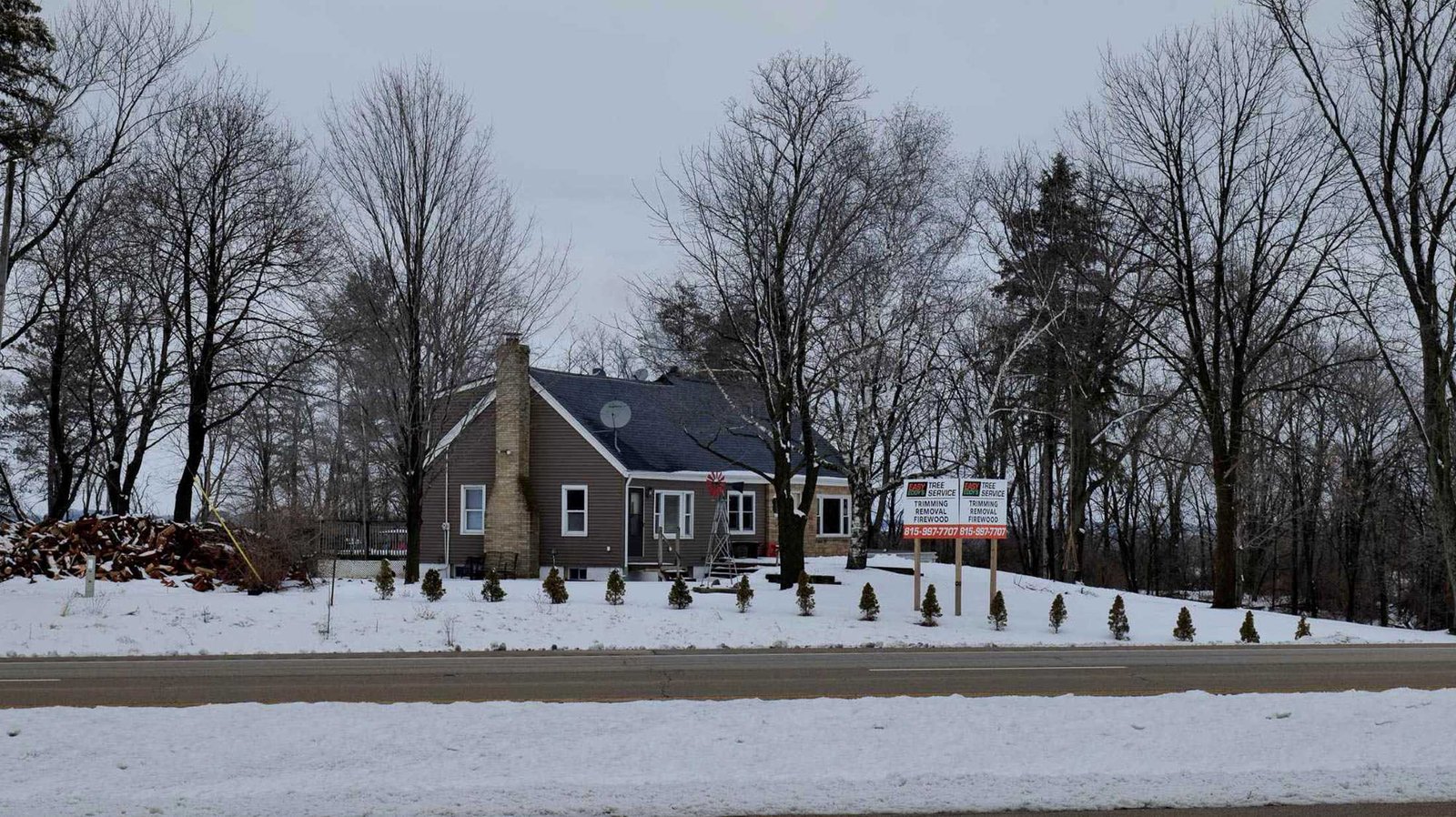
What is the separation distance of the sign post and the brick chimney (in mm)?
14473

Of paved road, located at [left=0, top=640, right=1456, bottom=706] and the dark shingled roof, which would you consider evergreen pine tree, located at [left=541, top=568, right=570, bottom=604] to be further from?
the dark shingled roof

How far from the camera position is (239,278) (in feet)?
107

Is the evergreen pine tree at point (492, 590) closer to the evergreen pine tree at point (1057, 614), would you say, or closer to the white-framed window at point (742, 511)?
the evergreen pine tree at point (1057, 614)

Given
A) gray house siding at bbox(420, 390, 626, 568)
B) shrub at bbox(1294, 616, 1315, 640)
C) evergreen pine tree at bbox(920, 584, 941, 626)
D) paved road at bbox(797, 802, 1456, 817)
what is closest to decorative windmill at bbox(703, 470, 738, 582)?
gray house siding at bbox(420, 390, 626, 568)

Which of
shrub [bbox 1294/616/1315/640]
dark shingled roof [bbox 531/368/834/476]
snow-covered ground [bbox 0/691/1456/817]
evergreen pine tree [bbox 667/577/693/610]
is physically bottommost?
shrub [bbox 1294/616/1315/640]

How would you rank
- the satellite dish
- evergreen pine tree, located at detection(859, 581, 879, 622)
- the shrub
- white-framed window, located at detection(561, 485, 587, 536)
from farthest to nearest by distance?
the satellite dish < white-framed window, located at detection(561, 485, 587, 536) < the shrub < evergreen pine tree, located at detection(859, 581, 879, 622)

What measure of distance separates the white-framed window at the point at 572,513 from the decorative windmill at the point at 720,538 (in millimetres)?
3966

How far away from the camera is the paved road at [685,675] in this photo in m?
13.8

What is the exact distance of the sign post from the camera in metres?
25.6

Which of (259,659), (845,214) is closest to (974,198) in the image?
(845,214)

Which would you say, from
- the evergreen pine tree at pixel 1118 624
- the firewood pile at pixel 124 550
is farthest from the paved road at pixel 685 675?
the firewood pile at pixel 124 550

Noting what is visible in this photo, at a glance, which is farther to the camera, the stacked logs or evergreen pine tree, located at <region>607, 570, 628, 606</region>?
the stacked logs

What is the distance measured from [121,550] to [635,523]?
15237mm

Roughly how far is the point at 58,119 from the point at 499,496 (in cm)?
1532
